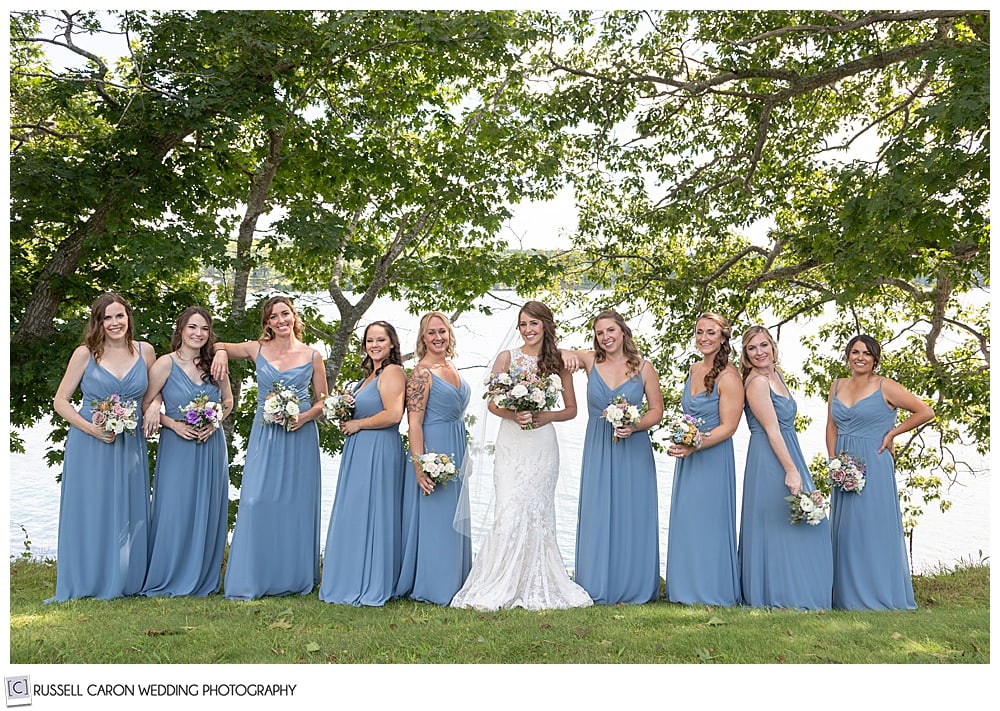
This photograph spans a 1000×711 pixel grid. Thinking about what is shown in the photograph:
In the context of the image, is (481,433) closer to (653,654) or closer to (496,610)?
(496,610)

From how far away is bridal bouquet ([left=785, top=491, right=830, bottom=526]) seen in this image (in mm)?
6508

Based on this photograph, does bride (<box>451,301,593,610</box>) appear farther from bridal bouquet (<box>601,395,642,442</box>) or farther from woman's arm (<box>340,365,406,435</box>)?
woman's arm (<box>340,365,406,435</box>)

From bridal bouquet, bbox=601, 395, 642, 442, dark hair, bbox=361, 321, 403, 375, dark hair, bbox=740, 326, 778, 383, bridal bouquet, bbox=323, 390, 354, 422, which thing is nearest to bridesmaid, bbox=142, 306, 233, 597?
bridal bouquet, bbox=323, 390, 354, 422

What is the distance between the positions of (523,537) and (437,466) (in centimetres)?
82

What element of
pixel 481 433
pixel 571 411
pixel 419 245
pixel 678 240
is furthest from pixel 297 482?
pixel 678 240

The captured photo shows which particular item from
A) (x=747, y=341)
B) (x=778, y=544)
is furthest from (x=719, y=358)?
(x=778, y=544)

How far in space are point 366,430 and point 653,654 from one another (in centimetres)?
Answer: 268

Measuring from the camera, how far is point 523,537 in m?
6.51

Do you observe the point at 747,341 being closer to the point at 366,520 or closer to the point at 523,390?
the point at 523,390

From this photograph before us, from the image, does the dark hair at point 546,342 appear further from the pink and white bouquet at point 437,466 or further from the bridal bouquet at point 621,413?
the pink and white bouquet at point 437,466

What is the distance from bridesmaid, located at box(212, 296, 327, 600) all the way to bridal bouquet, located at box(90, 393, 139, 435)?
66cm

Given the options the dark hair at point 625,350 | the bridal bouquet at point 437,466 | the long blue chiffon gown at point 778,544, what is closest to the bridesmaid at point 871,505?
the long blue chiffon gown at point 778,544

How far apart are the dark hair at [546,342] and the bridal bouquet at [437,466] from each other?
3.16 ft

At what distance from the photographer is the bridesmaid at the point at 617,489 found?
6688 mm
